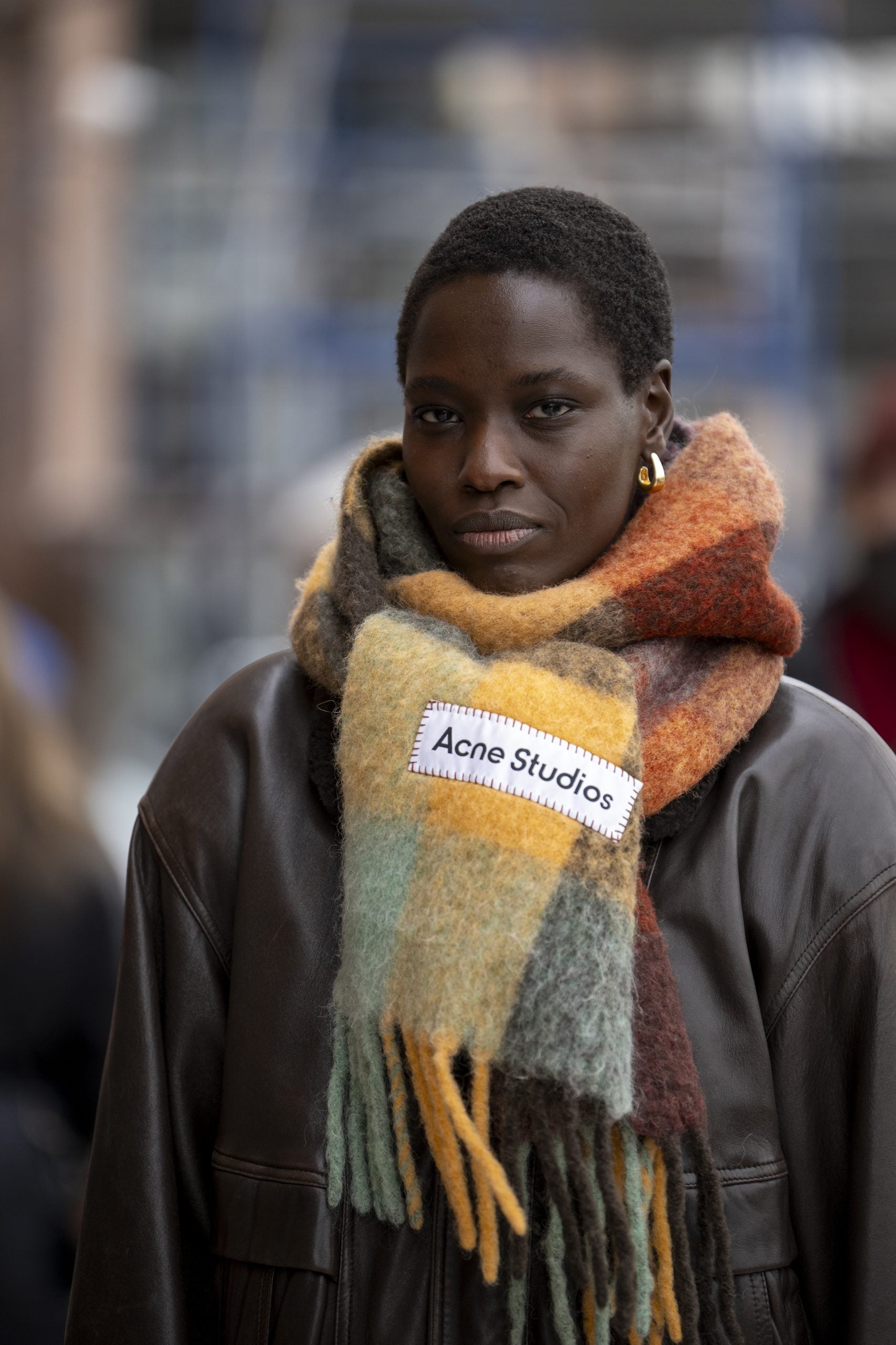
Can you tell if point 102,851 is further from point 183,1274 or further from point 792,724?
point 792,724

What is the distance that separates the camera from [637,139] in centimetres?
804

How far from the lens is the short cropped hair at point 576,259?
1602mm

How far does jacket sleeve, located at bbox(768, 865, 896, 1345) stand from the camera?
1.52 meters

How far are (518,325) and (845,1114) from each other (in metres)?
0.93

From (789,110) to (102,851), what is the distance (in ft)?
20.8

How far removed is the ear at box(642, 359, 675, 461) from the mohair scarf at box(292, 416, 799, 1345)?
51mm

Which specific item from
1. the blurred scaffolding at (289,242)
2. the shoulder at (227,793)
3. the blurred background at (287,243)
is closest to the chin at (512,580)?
the shoulder at (227,793)

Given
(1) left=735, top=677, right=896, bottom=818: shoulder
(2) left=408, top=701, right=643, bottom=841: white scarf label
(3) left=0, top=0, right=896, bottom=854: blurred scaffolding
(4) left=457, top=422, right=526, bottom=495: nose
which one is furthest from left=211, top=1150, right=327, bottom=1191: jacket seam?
(3) left=0, top=0, right=896, bottom=854: blurred scaffolding

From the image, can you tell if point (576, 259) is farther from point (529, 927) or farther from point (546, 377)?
point (529, 927)

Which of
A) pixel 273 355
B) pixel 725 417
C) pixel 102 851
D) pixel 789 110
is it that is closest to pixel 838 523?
pixel 789 110

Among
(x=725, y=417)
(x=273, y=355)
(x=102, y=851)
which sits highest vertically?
(x=273, y=355)

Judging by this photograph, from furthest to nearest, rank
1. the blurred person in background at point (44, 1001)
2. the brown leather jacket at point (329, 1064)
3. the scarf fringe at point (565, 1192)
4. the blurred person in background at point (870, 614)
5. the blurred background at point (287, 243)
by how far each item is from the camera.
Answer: the blurred background at point (287, 243)
the blurred person in background at point (870, 614)
the blurred person in background at point (44, 1001)
the brown leather jacket at point (329, 1064)
the scarf fringe at point (565, 1192)

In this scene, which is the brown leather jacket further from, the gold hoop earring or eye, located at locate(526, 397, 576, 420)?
eye, located at locate(526, 397, 576, 420)

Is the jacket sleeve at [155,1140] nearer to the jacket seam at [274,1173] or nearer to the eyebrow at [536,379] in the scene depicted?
the jacket seam at [274,1173]
